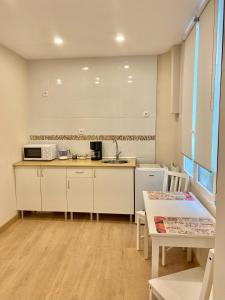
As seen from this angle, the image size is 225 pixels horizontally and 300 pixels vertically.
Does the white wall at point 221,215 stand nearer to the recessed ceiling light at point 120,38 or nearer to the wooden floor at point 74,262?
the wooden floor at point 74,262

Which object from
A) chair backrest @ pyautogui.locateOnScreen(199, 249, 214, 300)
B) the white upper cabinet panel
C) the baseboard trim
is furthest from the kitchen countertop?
chair backrest @ pyautogui.locateOnScreen(199, 249, 214, 300)

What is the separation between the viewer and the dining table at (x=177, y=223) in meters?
1.66

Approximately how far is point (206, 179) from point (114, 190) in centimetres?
151

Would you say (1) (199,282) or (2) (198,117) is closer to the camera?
(1) (199,282)

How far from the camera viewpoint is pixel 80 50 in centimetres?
353

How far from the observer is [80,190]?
360cm

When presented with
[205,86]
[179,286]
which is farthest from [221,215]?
[205,86]

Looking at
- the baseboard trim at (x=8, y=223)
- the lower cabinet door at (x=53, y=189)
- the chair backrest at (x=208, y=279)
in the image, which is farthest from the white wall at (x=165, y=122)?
the chair backrest at (x=208, y=279)

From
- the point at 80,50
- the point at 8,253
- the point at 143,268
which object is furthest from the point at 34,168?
the point at 143,268

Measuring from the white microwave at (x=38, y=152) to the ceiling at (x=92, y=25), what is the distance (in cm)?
142

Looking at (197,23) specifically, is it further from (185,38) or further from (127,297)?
(127,297)

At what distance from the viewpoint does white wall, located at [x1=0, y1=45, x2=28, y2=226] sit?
3.31 meters

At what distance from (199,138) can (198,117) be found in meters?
0.21

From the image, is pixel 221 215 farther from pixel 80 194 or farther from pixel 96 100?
pixel 96 100
